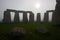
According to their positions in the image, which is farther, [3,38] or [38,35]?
[38,35]

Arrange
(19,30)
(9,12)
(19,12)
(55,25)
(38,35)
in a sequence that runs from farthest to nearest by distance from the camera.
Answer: (19,12)
(9,12)
(55,25)
(38,35)
(19,30)

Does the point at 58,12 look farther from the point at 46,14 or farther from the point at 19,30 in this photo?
the point at 46,14

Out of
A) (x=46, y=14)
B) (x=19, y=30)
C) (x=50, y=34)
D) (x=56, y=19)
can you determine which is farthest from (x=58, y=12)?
(x=46, y=14)

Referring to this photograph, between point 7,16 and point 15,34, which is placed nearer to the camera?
point 15,34

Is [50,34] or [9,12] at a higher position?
[9,12]

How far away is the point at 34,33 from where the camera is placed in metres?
12.9

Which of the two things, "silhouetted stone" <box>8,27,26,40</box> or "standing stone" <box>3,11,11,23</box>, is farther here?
"standing stone" <box>3,11,11,23</box>

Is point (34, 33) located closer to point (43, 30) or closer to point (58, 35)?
point (43, 30)

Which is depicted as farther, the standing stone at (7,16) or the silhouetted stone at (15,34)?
the standing stone at (7,16)

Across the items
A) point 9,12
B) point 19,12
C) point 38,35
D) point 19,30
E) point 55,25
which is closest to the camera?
point 19,30

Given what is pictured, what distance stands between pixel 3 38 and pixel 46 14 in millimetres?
15224

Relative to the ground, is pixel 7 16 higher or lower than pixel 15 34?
higher

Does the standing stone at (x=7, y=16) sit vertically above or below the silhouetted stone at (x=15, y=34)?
above

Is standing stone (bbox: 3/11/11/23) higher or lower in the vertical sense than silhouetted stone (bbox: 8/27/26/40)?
higher
